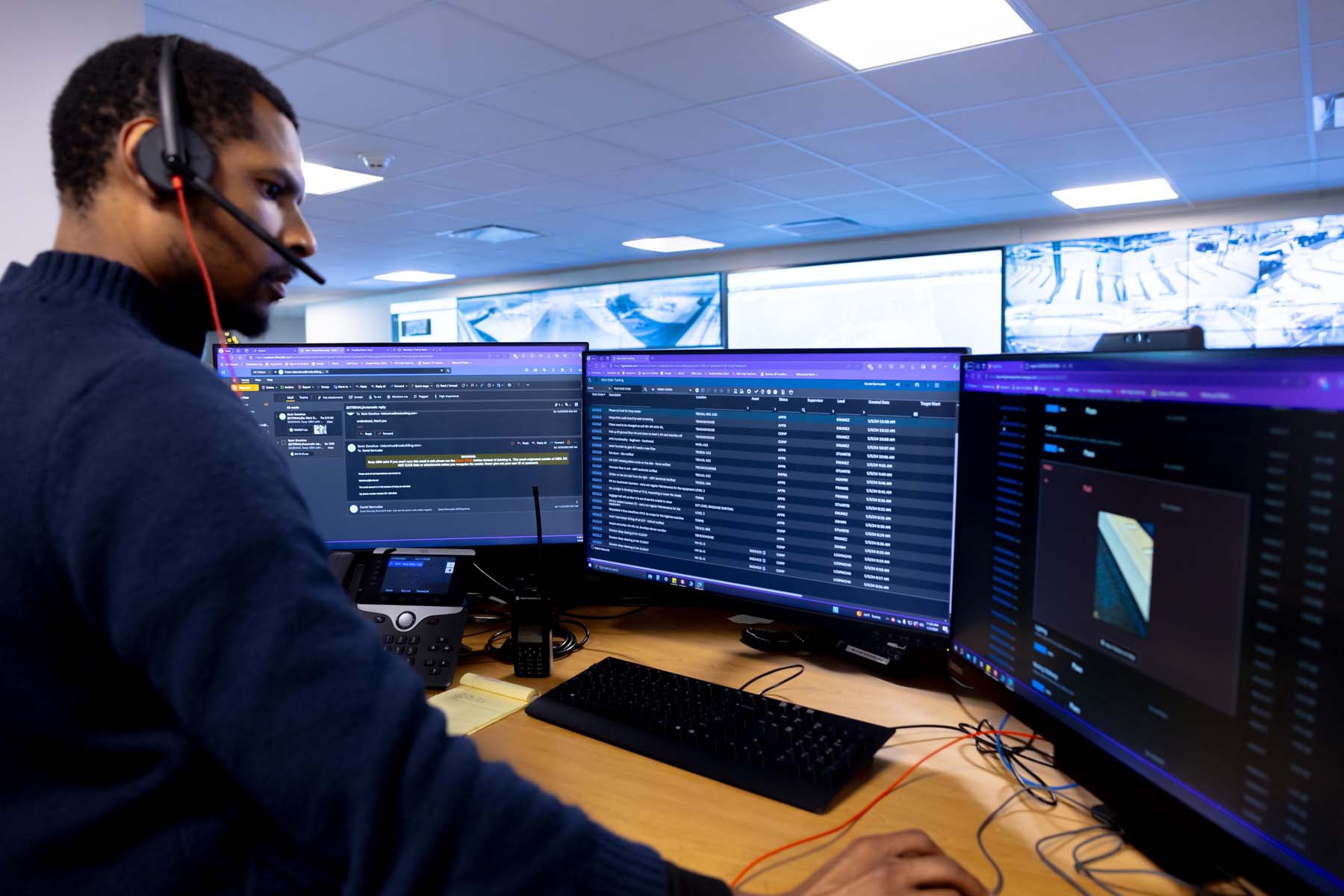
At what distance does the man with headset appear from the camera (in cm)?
50

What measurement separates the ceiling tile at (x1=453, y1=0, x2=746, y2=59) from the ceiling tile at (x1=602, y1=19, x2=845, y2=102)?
0.29ft

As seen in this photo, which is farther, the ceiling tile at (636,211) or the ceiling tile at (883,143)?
the ceiling tile at (636,211)


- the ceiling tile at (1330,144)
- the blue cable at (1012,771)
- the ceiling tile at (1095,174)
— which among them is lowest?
the blue cable at (1012,771)

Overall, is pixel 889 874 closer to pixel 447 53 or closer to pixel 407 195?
pixel 447 53

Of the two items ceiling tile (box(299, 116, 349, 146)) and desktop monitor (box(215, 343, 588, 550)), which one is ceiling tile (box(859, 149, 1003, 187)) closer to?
ceiling tile (box(299, 116, 349, 146))

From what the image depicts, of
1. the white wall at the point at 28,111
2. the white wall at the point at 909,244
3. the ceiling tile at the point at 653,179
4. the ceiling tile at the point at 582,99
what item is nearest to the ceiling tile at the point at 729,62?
the ceiling tile at the point at 582,99

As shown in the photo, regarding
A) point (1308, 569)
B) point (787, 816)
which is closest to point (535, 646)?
point (787, 816)

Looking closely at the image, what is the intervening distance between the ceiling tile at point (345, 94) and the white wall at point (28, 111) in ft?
3.32

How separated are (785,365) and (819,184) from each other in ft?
14.8

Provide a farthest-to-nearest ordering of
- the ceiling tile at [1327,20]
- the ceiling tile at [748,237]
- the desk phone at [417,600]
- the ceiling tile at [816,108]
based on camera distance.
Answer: the ceiling tile at [748,237]
the ceiling tile at [816,108]
the ceiling tile at [1327,20]
the desk phone at [417,600]

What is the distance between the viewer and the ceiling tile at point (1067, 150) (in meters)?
4.26

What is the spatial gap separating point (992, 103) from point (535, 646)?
3.67 m

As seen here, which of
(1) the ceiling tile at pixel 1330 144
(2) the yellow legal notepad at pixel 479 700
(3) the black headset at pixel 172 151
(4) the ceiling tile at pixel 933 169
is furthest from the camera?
(4) the ceiling tile at pixel 933 169

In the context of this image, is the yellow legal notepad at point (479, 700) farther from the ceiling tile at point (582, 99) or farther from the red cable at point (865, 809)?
the ceiling tile at point (582, 99)
